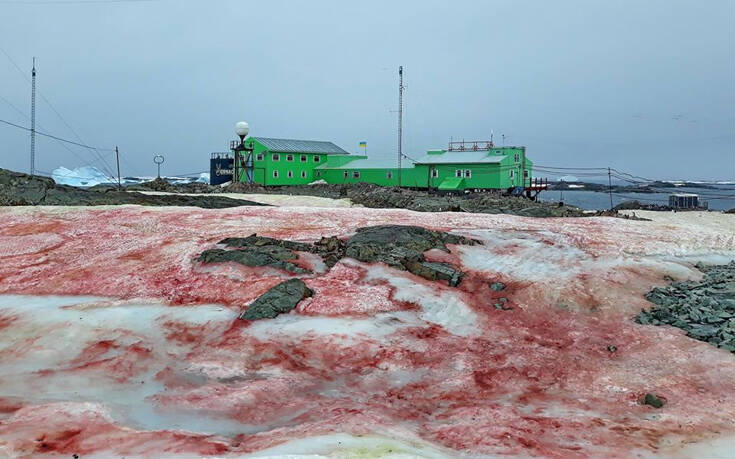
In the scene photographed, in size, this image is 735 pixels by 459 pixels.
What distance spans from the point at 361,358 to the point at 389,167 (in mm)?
66513

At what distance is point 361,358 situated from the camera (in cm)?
1271

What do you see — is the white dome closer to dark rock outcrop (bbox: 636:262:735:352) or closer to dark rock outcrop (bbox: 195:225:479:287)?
dark rock outcrop (bbox: 195:225:479:287)

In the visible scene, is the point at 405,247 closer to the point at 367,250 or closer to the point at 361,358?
the point at 367,250

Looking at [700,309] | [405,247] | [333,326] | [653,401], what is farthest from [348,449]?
[405,247]

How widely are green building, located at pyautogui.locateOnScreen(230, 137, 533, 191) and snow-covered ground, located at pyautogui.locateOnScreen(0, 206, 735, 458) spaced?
48.3m

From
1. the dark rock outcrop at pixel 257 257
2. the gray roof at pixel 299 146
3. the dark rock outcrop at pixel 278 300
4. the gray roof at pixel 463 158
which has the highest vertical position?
the gray roof at pixel 299 146

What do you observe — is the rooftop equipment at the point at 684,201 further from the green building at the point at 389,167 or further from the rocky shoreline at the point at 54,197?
the rocky shoreline at the point at 54,197

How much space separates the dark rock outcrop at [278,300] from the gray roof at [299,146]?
63.4 meters

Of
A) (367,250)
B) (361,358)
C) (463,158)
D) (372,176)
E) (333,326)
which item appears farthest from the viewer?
(372,176)

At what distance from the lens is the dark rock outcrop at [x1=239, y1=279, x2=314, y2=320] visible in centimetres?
1506

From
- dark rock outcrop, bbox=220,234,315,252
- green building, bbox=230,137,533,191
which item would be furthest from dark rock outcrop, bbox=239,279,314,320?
green building, bbox=230,137,533,191

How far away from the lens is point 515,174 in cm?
7188

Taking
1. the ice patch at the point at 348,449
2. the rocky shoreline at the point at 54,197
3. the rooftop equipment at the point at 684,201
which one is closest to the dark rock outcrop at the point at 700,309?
the ice patch at the point at 348,449

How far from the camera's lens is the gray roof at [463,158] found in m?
70.0
